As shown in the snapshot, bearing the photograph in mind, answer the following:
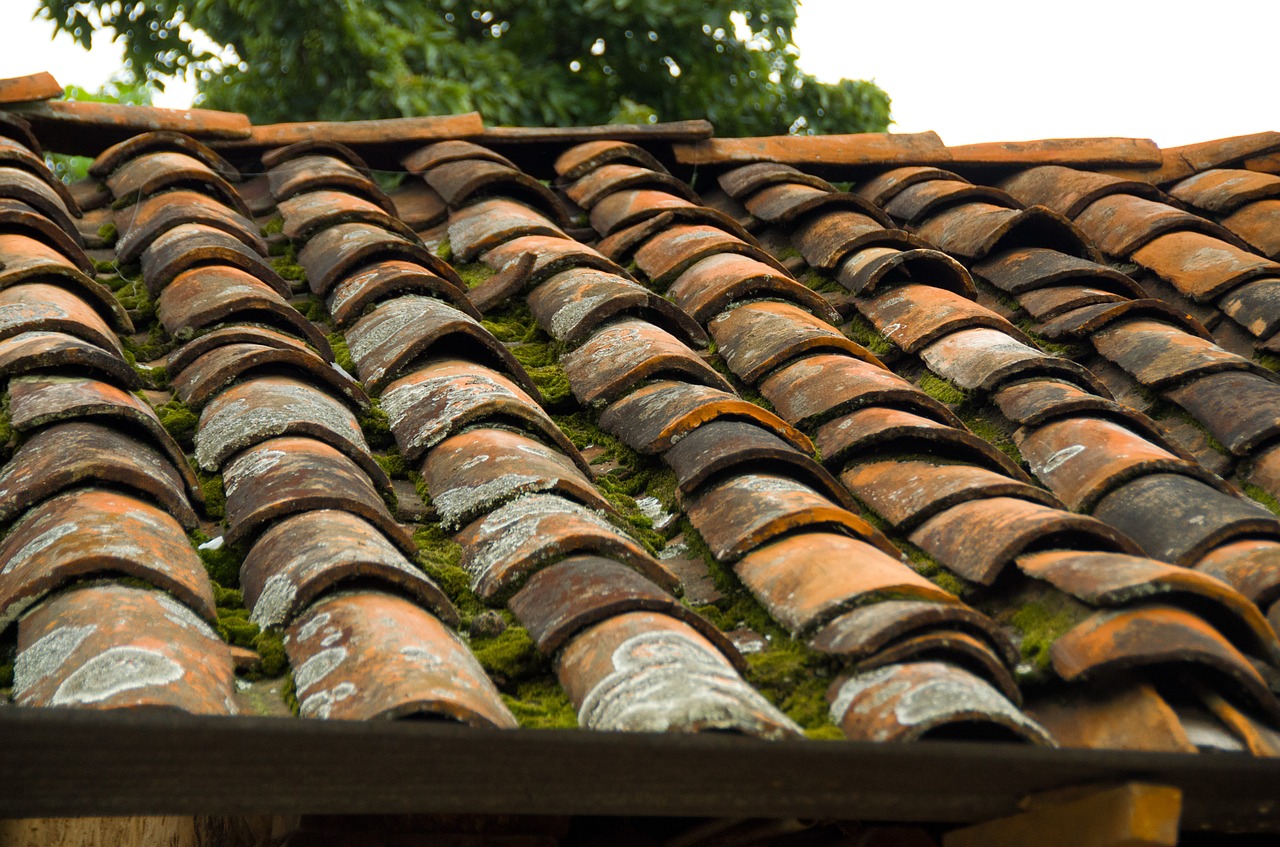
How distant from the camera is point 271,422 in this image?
6.83ft

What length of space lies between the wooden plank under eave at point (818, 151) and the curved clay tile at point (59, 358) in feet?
7.72

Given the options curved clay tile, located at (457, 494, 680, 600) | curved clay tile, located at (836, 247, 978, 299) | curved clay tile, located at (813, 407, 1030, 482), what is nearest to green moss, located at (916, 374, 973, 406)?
curved clay tile, located at (813, 407, 1030, 482)

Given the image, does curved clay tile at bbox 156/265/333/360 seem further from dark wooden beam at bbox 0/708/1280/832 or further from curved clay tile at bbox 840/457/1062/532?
dark wooden beam at bbox 0/708/1280/832

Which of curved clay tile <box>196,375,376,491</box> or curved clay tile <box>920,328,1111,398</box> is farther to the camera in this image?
curved clay tile <box>920,328,1111,398</box>

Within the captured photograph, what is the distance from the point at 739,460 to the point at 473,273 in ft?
4.33

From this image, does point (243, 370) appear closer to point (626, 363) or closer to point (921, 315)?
point (626, 363)

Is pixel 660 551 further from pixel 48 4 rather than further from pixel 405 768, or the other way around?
pixel 48 4

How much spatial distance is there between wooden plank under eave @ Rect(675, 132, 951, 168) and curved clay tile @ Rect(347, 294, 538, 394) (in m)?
1.72

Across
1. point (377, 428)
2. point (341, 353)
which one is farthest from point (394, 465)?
point (341, 353)

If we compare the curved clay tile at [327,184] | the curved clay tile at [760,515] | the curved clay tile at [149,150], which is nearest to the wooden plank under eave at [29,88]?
the curved clay tile at [149,150]

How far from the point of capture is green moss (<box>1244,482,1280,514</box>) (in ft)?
7.97

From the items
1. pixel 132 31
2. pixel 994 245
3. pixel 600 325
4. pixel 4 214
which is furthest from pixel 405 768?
pixel 132 31

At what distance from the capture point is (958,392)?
8.97 ft

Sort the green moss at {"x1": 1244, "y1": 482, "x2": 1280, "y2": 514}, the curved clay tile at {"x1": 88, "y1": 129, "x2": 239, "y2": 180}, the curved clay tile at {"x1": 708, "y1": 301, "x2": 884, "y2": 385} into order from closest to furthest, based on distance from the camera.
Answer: the green moss at {"x1": 1244, "y1": 482, "x2": 1280, "y2": 514}, the curved clay tile at {"x1": 708, "y1": 301, "x2": 884, "y2": 385}, the curved clay tile at {"x1": 88, "y1": 129, "x2": 239, "y2": 180}
